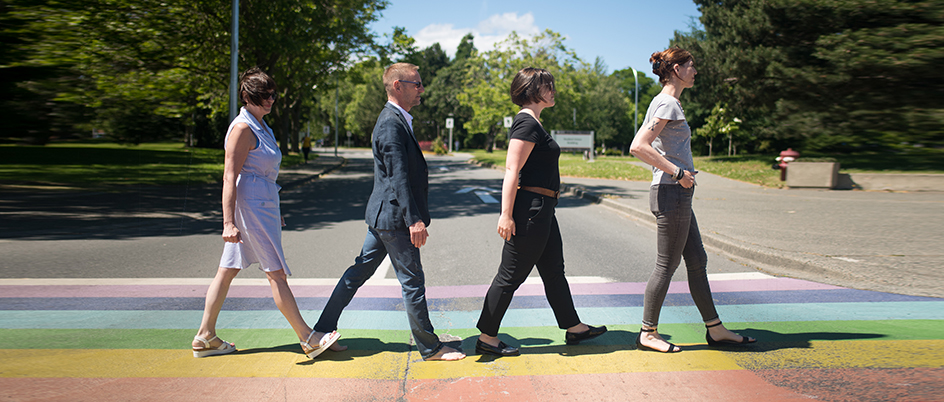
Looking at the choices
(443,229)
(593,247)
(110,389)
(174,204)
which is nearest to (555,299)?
(110,389)

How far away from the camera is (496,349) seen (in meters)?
3.68

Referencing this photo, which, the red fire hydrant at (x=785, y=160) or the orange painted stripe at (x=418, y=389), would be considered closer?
the orange painted stripe at (x=418, y=389)

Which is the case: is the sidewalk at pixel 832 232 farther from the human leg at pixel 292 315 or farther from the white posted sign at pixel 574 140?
the white posted sign at pixel 574 140

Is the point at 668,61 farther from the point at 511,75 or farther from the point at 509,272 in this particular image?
the point at 511,75

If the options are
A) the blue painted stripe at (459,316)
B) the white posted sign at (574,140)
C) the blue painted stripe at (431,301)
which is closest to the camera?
the blue painted stripe at (459,316)

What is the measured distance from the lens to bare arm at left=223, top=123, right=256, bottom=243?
3.31 metres

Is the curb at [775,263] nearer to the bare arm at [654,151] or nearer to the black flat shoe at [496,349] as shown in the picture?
the bare arm at [654,151]

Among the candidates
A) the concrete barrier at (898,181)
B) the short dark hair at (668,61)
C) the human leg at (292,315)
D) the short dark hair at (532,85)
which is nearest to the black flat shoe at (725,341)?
the short dark hair at (668,61)

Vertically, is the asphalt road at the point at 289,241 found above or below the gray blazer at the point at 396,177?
below

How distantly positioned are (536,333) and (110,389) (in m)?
2.67

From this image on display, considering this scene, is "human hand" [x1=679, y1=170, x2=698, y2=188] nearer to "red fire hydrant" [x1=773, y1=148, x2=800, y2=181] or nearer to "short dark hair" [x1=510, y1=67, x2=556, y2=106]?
"short dark hair" [x1=510, y1=67, x2=556, y2=106]

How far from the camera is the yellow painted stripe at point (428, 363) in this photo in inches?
134

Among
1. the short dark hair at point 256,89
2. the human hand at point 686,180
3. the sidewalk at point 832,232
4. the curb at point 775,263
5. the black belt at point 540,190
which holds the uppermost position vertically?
the short dark hair at point 256,89

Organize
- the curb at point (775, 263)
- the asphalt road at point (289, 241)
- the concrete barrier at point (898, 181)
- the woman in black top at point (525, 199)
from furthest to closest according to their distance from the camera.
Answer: the concrete barrier at point (898, 181), the asphalt road at point (289, 241), the curb at point (775, 263), the woman in black top at point (525, 199)
